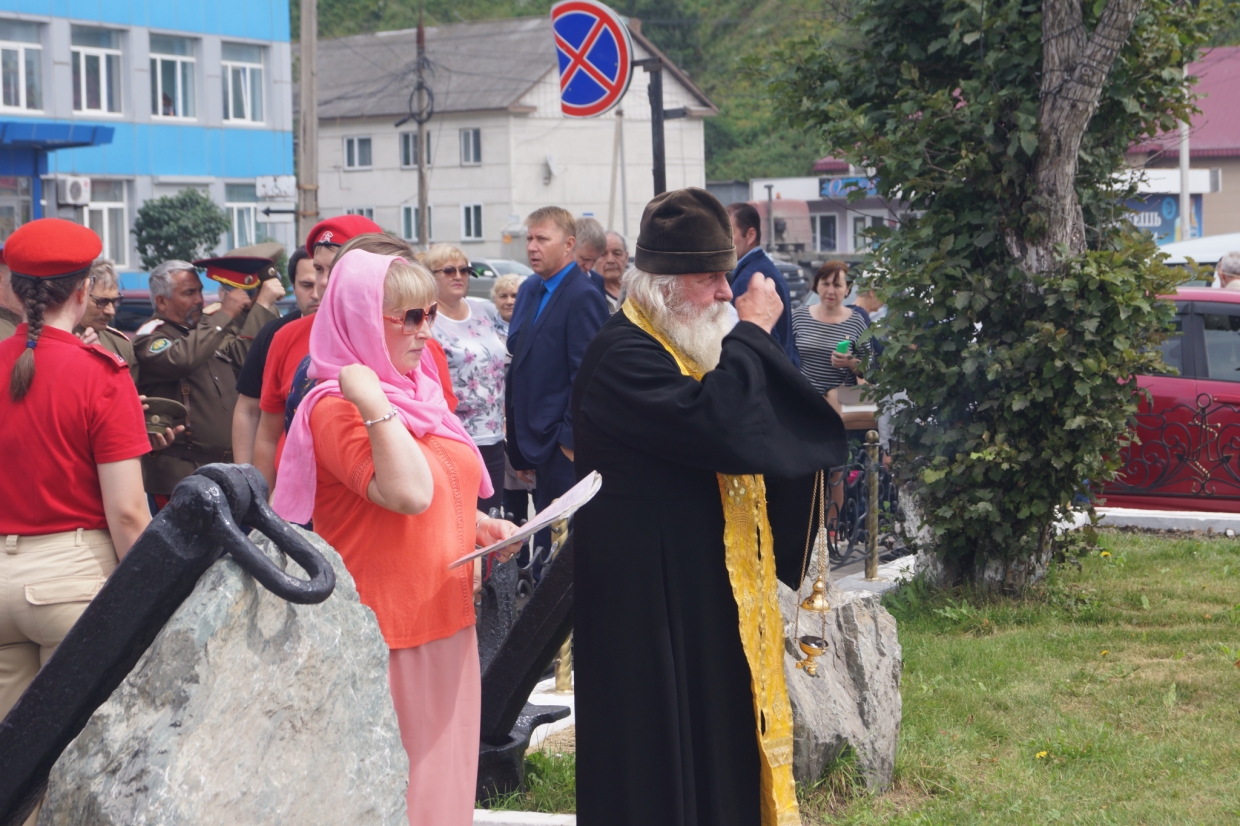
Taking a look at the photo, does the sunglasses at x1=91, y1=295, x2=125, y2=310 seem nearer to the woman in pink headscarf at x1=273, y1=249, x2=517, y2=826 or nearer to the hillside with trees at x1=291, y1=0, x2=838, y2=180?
the woman in pink headscarf at x1=273, y1=249, x2=517, y2=826

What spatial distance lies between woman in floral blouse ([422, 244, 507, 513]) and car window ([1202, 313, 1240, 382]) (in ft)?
17.3

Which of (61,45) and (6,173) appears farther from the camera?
(61,45)

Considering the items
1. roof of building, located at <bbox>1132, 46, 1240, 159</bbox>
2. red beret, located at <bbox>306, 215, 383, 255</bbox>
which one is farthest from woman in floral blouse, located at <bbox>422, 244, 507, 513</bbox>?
roof of building, located at <bbox>1132, 46, 1240, 159</bbox>

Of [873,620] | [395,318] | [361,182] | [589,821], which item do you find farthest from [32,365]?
[361,182]

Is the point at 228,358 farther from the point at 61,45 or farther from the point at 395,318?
the point at 61,45

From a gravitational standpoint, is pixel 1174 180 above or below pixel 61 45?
below

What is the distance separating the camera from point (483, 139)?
51.5m

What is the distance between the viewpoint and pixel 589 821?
3.35 metres

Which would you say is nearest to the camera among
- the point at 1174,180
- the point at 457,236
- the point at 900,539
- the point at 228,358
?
the point at 228,358

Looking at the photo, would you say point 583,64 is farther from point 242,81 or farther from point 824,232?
point 824,232

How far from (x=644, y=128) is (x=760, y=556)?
51915mm

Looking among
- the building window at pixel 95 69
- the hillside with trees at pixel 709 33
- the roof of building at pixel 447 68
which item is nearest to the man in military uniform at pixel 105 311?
the building window at pixel 95 69

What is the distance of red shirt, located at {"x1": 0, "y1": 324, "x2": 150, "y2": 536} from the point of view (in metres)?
3.32

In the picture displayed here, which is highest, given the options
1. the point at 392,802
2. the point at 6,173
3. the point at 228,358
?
the point at 6,173
